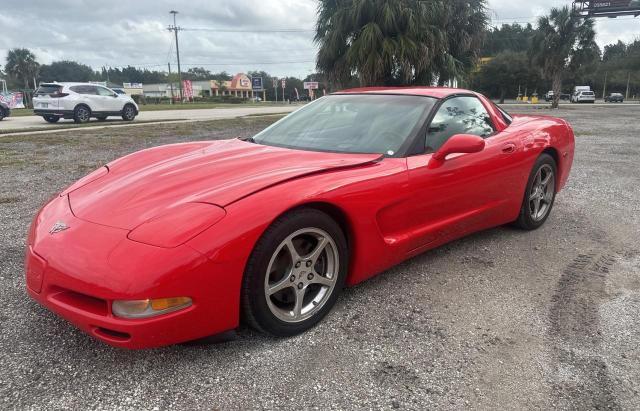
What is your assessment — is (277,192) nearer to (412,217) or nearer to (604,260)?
(412,217)

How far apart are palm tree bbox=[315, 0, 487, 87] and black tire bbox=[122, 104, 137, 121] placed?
28.7 ft

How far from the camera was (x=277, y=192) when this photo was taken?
2131 millimetres

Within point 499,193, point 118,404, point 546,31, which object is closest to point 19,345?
point 118,404

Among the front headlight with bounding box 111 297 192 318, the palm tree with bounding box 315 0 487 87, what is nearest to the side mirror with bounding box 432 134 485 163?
the front headlight with bounding box 111 297 192 318

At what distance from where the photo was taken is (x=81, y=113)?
50.4 feet

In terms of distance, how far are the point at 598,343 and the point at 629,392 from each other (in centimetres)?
38

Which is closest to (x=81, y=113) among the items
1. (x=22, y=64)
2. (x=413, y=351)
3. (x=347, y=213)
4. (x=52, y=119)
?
(x=52, y=119)

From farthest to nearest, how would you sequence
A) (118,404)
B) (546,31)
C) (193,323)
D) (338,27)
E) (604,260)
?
(546,31) → (338,27) → (604,260) → (193,323) → (118,404)

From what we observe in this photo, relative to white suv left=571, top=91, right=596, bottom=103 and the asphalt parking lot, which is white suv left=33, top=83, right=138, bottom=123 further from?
white suv left=571, top=91, right=596, bottom=103

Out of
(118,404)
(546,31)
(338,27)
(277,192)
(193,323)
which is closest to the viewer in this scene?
(118,404)

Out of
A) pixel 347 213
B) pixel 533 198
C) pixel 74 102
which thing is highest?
pixel 74 102

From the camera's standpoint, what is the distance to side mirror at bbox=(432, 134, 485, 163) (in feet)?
8.84

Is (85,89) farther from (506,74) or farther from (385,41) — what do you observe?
(506,74)

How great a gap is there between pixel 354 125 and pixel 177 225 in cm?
150
